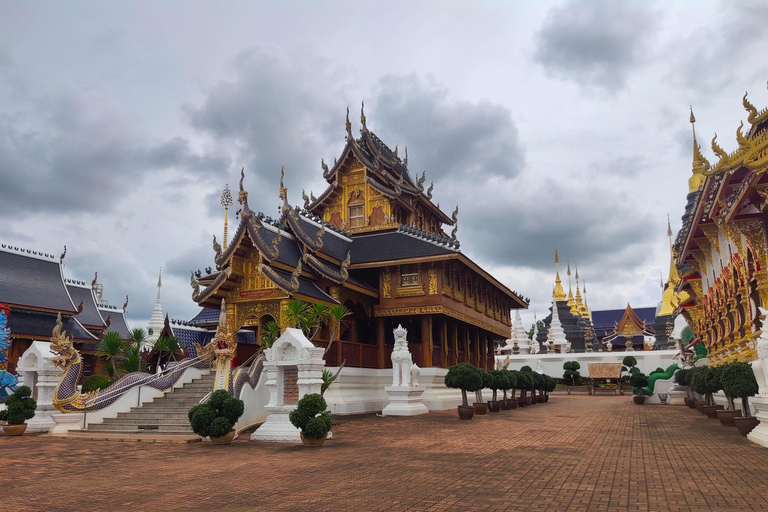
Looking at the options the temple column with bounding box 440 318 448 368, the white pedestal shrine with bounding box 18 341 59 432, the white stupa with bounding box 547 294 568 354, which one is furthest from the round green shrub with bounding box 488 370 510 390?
the white stupa with bounding box 547 294 568 354

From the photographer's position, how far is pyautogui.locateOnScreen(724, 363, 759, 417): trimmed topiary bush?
10.4 m

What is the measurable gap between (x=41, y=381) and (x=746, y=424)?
648 inches

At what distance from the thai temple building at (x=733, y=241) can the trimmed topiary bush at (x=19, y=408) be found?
16579 millimetres

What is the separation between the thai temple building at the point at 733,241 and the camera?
1050 centimetres

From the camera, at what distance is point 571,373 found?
135 ft

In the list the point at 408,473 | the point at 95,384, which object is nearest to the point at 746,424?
the point at 408,473

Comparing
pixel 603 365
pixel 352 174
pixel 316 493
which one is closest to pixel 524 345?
pixel 603 365

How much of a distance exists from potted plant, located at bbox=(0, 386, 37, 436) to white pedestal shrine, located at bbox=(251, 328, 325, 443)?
21.9 feet

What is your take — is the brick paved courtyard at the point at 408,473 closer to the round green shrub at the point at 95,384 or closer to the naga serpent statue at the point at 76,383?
the naga serpent statue at the point at 76,383

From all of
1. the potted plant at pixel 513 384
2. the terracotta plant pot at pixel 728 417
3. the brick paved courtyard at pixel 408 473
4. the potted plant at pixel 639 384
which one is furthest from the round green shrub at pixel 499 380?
the potted plant at pixel 639 384

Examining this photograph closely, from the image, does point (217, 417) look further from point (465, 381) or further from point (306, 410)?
point (465, 381)

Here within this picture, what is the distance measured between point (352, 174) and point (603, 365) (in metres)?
20.3

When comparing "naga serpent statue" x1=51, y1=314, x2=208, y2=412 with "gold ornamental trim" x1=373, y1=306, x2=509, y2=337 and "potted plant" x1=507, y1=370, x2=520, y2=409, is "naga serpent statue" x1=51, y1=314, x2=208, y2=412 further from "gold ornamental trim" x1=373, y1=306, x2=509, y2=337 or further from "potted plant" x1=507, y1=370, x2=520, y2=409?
"potted plant" x1=507, y1=370, x2=520, y2=409

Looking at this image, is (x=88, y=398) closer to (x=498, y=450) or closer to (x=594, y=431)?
(x=498, y=450)
